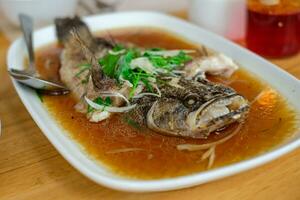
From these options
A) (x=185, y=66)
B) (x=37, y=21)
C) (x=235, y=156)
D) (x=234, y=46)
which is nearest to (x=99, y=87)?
(x=185, y=66)

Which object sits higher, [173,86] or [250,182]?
[173,86]

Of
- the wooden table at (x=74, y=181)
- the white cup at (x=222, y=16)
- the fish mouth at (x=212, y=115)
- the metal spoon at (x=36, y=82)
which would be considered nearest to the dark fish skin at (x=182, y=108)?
the fish mouth at (x=212, y=115)

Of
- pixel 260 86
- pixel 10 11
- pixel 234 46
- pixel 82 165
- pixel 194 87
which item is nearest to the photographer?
pixel 82 165

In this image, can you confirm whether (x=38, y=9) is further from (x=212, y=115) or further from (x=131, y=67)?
(x=212, y=115)

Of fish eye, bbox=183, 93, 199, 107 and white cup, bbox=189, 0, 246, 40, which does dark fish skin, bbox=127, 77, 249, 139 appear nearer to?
fish eye, bbox=183, 93, 199, 107

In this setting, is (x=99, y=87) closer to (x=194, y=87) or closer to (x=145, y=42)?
(x=194, y=87)
